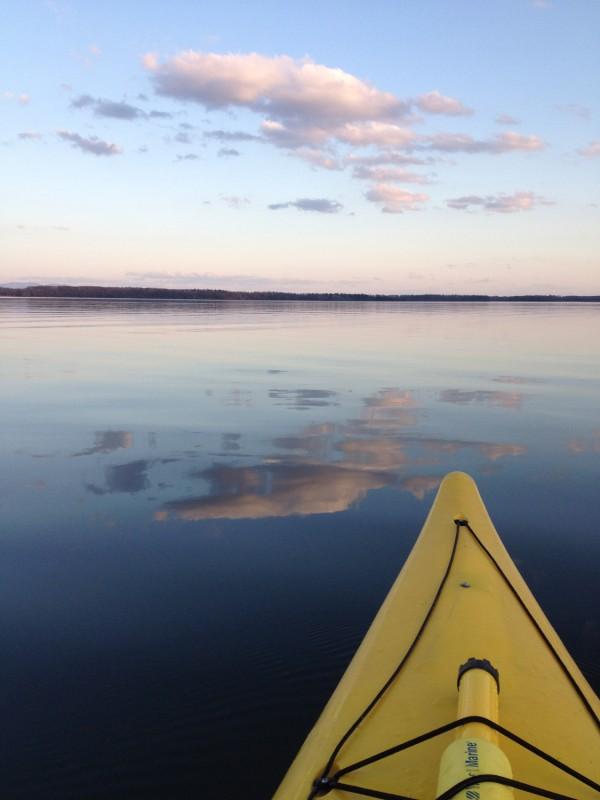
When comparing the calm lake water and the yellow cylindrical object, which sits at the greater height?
the yellow cylindrical object

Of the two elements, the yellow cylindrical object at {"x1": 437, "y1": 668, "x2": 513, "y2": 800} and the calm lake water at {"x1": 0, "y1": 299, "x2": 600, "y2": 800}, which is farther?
the calm lake water at {"x1": 0, "y1": 299, "x2": 600, "y2": 800}

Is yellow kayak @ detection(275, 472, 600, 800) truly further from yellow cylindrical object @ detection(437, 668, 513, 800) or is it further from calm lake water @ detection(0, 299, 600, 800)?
calm lake water @ detection(0, 299, 600, 800)

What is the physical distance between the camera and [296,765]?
2656 millimetres

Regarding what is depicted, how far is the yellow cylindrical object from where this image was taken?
2031 millimetres

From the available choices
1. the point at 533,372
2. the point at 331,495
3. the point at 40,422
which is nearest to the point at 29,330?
the point at 40,422

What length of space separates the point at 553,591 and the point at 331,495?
278 centimetres

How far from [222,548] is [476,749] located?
3.56 metres

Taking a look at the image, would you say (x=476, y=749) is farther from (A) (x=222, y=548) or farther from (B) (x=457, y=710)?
(A) (x=222, y=548)

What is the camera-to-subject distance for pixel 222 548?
550 cm

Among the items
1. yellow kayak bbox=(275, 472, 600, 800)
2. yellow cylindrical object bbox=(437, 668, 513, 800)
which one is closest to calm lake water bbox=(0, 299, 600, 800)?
yellow kayak bbox=(275, 472, 600, 800)

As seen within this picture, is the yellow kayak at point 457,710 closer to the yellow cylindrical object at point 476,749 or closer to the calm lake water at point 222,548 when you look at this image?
the yellow cylindrical object at point 476,749

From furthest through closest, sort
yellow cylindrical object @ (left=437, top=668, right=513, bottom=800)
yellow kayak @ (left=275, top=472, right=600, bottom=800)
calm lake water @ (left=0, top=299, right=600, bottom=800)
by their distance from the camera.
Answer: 1. calm lake water @ (left=0, top=299, right=600, bottom=800)
2. yellow kayak @ (left=275, top=472, right=600, bottom=800)
3. yellow cylindrical object @ (left=437, top=668, right=513, bottom=800)

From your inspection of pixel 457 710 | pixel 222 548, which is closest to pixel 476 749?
pixel 457 710

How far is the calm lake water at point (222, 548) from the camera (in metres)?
3.25
